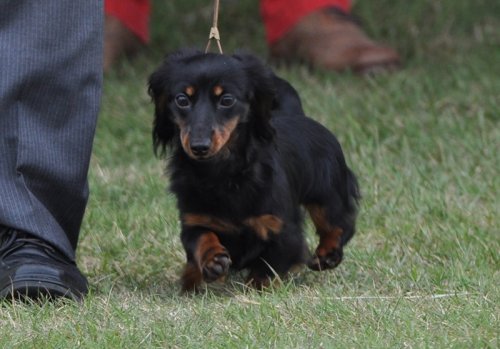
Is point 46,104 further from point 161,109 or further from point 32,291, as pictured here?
point 32,291

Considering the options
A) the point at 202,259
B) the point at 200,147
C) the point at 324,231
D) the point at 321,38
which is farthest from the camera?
the point at 321,38

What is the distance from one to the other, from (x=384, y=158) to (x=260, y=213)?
1.91 m

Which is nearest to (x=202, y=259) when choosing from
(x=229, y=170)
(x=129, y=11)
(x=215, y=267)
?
(x=215, y=267)

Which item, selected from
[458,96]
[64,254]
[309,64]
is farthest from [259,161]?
[309,64]

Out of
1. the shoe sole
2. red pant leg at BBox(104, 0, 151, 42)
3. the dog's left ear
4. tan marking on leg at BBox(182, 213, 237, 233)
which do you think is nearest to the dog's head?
the dog's left ear

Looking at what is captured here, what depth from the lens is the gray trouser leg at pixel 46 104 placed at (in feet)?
12.7

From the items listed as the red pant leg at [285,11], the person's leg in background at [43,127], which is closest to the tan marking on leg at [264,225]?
the person's leg in background at [43,127]

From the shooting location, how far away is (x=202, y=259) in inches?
151

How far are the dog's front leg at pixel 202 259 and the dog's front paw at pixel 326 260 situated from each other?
1.37 ft

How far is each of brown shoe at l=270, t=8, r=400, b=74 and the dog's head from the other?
3.15 m

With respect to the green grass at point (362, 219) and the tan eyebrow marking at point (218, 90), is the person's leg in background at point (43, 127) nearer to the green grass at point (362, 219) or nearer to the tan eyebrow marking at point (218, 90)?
the green grass at point (362, 219)

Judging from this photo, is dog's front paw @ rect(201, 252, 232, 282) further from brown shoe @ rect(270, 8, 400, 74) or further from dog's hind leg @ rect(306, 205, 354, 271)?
brown shoe @ rect(270, 8, 400, 74)

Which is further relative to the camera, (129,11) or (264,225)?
(129,11)

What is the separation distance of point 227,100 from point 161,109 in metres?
0.25
